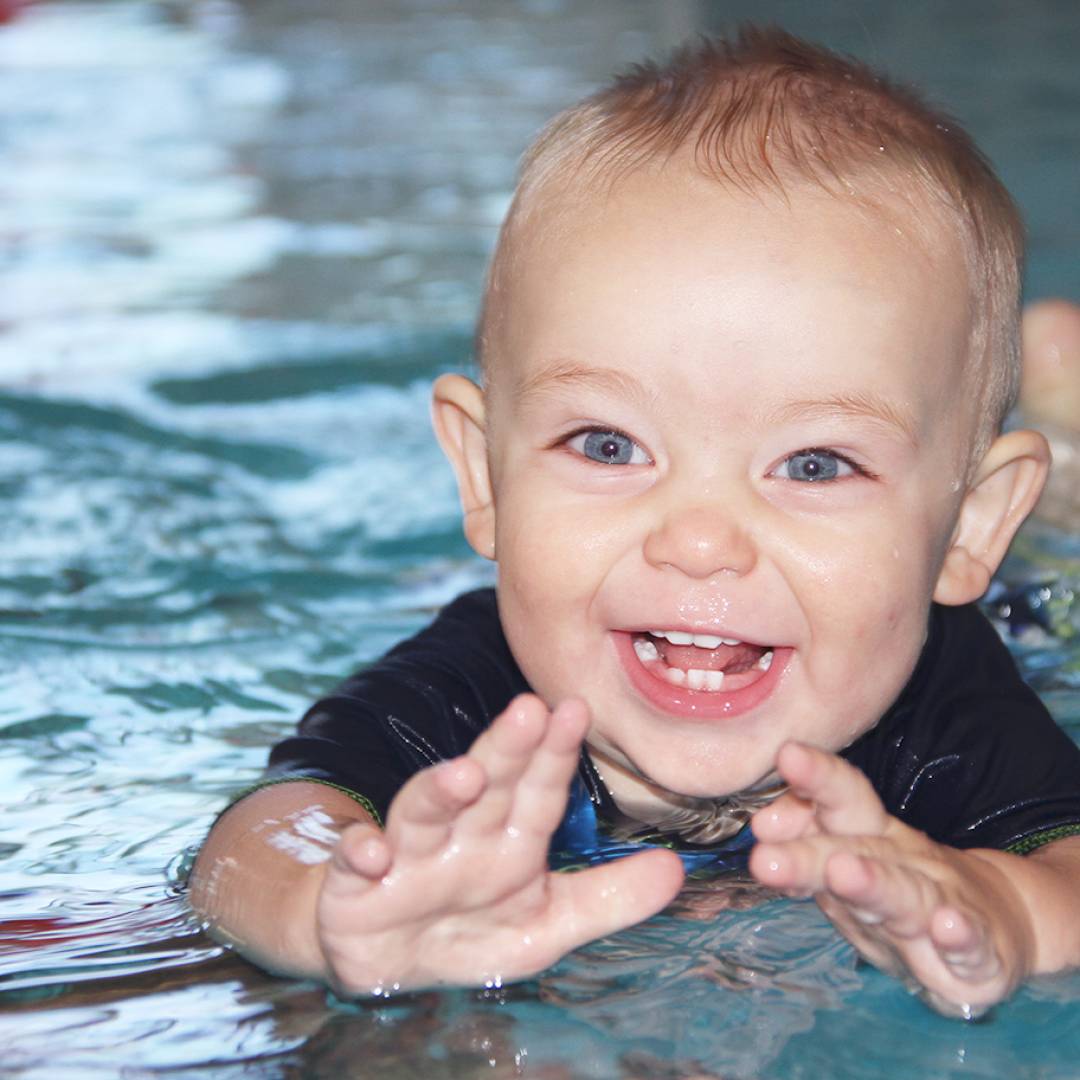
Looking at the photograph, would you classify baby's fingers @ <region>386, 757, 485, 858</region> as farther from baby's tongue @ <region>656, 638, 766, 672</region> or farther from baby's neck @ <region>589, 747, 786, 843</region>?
baby's neck @ <region>589, 747, 786, 843</region>

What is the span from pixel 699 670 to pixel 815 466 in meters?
0.23

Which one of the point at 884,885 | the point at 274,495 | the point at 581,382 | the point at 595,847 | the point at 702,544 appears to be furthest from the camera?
the point at 274,495

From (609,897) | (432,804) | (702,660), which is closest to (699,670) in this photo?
(702,660)

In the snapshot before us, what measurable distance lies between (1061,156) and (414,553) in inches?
149

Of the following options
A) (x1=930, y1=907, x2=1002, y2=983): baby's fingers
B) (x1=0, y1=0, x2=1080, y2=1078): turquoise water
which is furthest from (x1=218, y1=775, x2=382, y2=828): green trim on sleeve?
(x1=930, y1=907, x2=1002, y2=983): baby's fingers

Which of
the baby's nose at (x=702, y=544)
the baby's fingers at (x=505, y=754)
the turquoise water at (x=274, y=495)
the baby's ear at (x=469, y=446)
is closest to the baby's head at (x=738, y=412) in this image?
the baby's nose at (x=702, y=544)

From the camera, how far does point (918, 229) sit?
6.23ft

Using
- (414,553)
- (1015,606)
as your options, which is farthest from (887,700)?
→ (414,553)

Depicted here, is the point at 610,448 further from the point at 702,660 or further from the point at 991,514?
the point at 991,514

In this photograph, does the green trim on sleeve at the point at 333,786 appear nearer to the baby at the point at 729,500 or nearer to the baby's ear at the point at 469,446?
the baby at the point at 729,500

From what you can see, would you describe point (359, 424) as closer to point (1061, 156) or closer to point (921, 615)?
point (921, 615)

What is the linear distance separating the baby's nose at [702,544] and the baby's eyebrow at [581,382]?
0.12 metres

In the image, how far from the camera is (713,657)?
6.14 ft

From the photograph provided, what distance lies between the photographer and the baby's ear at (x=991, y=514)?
6.85 ft
